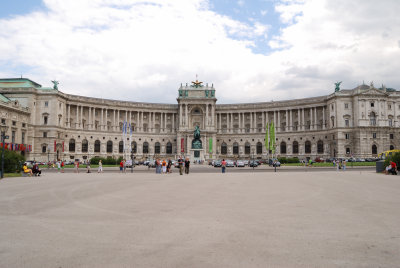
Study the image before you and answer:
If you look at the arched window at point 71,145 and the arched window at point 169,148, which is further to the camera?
the arched window at point 169,148

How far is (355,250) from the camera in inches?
304

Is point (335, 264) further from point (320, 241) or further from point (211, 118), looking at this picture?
point (211, 118)

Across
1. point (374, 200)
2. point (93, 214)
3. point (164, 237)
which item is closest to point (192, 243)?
point (164, 237)

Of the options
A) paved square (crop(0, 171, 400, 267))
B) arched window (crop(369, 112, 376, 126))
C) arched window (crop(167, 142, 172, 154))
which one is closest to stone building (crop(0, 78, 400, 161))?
arched window (crop(167, 142, 172, 154))

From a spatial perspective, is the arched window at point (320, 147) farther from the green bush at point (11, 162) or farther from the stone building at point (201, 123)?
the green bush at point (11, 162)

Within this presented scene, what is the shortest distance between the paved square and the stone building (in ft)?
222

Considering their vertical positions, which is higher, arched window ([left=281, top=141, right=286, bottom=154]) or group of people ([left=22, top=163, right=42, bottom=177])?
arched window ([left=281, top=141, right=286, bottom=154])

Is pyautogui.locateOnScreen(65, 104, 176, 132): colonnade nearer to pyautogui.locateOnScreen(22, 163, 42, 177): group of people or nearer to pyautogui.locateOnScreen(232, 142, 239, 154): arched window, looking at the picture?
pyautogui.locateOnScreen(232, 142, 239, 154): arched window

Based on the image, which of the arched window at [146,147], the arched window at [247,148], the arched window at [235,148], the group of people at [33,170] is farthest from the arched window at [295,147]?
the group of people at [33,170]

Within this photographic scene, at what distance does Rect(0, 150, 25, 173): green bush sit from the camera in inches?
1376

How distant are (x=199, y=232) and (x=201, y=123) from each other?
307ft

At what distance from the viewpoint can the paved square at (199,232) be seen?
23.4 ft

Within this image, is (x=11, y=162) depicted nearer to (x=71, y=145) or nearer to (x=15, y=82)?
(x=71, y=145)

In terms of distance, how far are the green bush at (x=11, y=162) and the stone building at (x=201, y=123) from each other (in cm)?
3785
